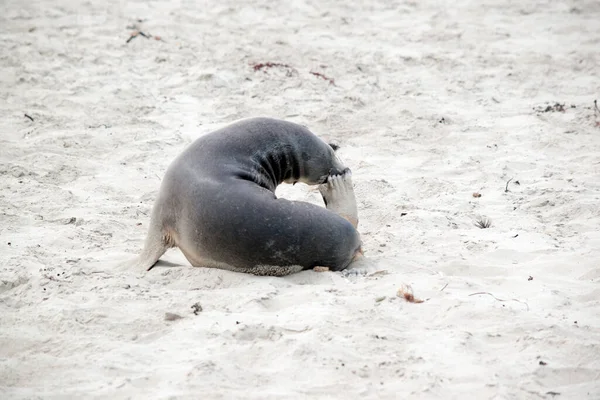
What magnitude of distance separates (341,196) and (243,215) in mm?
908

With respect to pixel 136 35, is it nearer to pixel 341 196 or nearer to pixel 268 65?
pixel 268 65

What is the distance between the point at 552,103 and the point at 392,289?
12.2 ft

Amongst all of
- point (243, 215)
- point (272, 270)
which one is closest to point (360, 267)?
point (272, 270)

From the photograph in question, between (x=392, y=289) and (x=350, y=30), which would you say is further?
(x=350, y=30)

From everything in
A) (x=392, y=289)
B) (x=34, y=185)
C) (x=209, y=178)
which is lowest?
(x=34, y=185)

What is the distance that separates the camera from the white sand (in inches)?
109

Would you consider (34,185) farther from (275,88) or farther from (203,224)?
(275,88)

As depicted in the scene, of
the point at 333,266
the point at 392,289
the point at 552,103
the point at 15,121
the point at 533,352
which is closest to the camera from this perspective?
the point at 533,352

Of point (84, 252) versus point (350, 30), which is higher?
point (350, 30)

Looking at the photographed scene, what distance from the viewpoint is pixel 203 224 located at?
139 inches

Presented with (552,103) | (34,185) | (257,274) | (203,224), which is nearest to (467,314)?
(257,274)

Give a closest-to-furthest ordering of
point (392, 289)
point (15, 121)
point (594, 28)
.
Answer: point (392, 289)
point (15, 121)
point (594, 28)

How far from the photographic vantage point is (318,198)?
16.1 feet

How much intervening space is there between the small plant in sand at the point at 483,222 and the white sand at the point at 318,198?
106 millimetres
